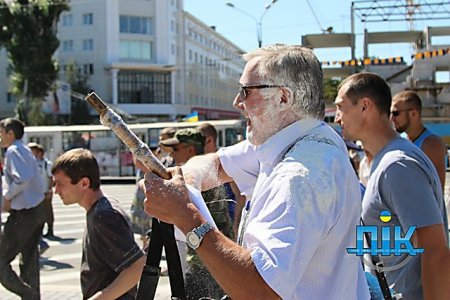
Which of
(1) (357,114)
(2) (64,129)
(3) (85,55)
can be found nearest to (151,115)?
(3) (85,55)

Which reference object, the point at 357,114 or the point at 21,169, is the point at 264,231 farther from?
the point at 21,169

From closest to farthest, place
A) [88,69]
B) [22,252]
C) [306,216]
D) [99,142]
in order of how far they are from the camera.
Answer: [306,216], [22,252], [99,142], [88,69]

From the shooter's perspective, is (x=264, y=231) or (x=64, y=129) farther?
(x=64, y=129)

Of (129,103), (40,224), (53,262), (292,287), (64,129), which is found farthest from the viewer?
(129,103)

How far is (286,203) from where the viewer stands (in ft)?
5.49

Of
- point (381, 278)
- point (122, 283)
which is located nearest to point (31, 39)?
point (122, 283)

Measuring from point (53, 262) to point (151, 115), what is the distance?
6054 centimetres

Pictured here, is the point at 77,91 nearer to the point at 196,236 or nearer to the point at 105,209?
the point at 105,209

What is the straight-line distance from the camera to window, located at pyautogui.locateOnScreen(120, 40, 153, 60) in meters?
69.6

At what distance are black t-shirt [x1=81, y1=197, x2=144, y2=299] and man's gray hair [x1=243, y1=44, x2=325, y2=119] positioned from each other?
1690 millimetres

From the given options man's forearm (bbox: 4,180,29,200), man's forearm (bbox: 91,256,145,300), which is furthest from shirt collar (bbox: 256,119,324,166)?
man's forearm (bbox: 4,180,29,200)

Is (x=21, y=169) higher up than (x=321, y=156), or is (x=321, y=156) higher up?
(x=321, y=156)

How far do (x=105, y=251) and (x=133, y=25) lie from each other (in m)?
69.6

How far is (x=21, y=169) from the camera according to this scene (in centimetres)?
720
